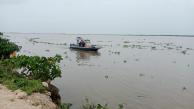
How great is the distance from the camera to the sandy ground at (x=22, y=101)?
8625 mm

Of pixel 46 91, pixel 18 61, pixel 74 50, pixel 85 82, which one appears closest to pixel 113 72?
pixel 85 82

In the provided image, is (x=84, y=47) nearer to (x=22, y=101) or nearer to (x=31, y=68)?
(x=31, y=68)

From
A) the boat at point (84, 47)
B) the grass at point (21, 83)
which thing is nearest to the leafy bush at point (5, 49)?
the grass at point (21, 83)

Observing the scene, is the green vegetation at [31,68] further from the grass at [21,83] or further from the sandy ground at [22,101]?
the sandy ground at [22,101]

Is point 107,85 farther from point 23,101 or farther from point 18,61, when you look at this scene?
point 23,101

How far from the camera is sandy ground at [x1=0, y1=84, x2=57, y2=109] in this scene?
8625mm

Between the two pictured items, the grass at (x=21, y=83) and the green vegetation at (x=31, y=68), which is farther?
the green vegetation at (x=31, y=68)

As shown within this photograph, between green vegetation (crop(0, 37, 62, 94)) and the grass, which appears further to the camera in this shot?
green vegetation (crop(0, 37, 62, 94))

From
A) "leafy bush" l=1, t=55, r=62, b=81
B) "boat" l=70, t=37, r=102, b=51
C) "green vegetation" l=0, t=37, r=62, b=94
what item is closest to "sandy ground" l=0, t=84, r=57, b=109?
"green vegetation" l=0, t=37, r=62, b=94

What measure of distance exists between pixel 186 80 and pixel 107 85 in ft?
17.3

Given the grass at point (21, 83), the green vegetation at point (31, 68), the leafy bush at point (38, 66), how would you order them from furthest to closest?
the leafy bush at point (38, 66)
the green vegetation at point (31, 68)
the grass at point (21, 83)

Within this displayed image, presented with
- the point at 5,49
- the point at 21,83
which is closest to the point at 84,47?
the point at 5,49

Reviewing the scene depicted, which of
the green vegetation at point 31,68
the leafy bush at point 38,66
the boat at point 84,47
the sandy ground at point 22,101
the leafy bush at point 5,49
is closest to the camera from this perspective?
the sandy ground at point 22,101

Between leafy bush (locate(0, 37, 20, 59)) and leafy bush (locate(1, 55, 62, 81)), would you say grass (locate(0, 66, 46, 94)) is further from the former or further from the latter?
leafy bush (locate(0, 37, 20, 59))
